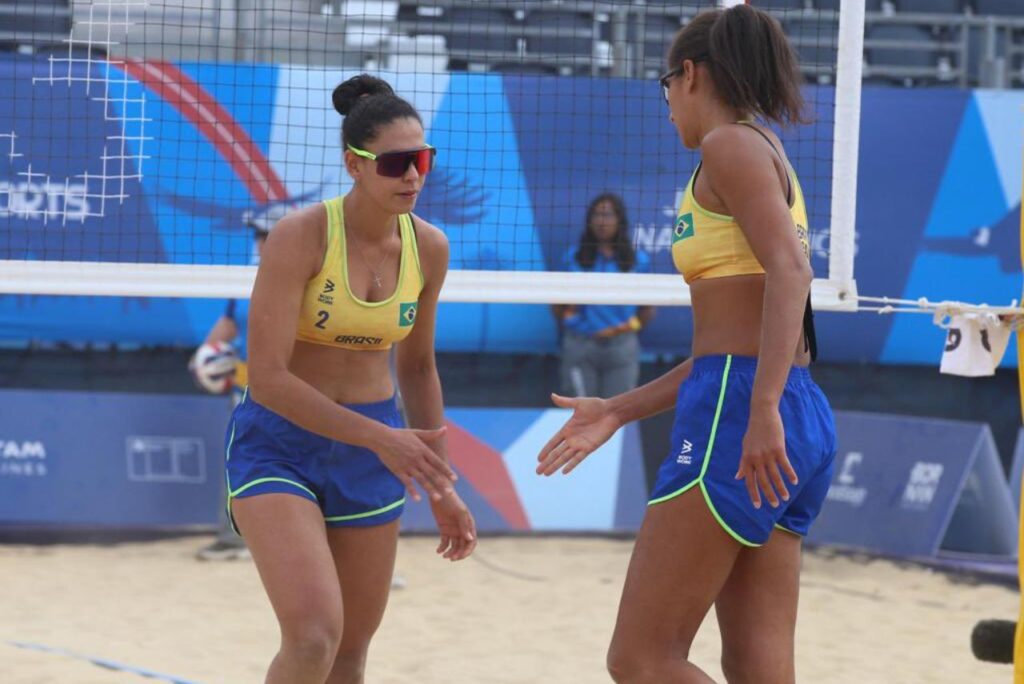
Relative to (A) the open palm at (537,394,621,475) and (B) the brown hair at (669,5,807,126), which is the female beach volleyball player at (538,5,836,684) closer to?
(B) the brown hair at (669,5,807,126)

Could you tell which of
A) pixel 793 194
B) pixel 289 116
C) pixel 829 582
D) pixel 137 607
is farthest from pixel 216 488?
pixel 793 194

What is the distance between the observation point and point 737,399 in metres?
3.00

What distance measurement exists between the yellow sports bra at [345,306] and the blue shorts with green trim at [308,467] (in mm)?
179

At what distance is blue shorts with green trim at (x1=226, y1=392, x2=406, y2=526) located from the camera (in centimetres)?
339

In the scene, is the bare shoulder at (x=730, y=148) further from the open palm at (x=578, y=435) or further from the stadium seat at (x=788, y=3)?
the stadium seat at (x=788, y=3)

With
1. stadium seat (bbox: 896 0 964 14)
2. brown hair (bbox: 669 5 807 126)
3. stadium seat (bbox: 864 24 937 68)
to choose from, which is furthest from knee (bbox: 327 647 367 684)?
stadium seat (bbox: 896 0 964 14)

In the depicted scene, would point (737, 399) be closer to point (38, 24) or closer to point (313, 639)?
point (313, 639)

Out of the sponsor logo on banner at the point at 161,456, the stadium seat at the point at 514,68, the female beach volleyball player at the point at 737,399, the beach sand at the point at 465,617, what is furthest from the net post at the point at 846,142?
the sponsor logo on banner at the point at 161,456

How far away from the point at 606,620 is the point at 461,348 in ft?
7.47

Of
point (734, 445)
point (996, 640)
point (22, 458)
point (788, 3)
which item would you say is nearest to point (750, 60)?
point (734, 445)

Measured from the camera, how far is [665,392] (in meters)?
3.40

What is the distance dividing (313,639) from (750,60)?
1.60m

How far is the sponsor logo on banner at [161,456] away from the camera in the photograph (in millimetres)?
7809

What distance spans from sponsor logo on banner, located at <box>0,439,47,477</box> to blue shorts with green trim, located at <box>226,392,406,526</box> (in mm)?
4653
